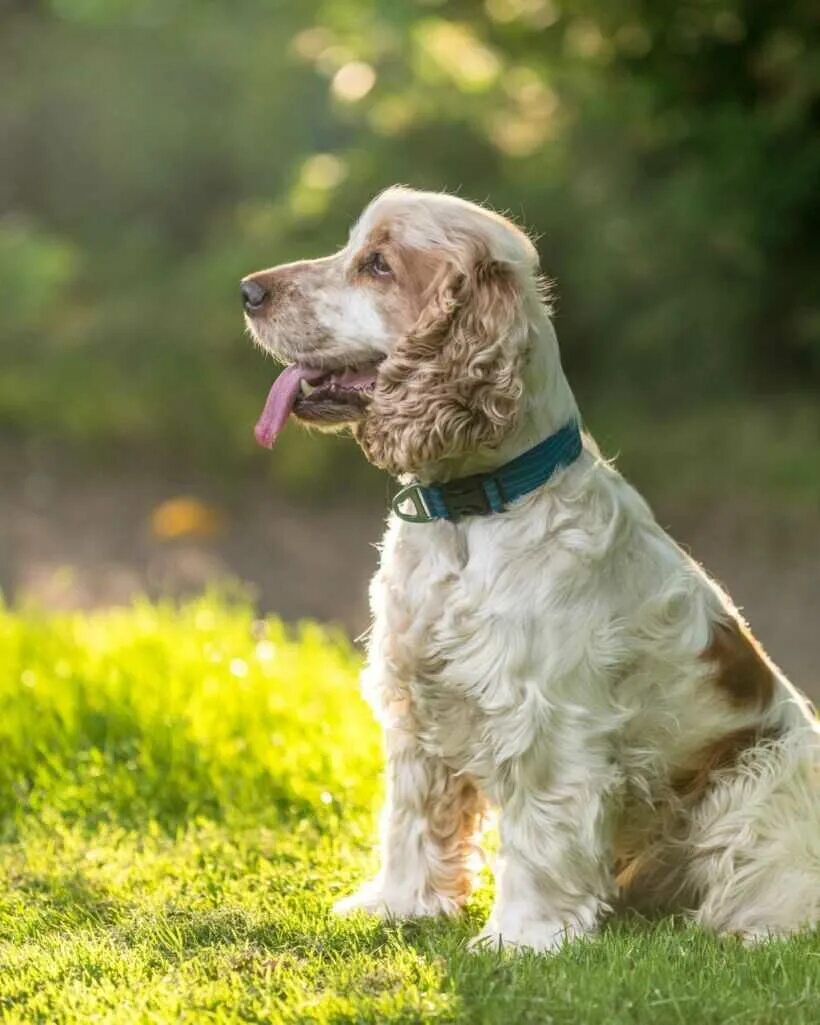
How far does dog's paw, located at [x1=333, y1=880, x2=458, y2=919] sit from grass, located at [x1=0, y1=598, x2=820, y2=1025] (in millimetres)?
83

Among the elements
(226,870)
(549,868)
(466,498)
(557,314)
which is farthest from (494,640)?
(557,314)

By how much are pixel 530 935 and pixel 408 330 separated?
60.5 inches

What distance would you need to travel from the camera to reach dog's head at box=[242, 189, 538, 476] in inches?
159

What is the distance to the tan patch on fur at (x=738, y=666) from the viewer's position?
4289mm

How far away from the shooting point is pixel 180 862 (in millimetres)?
5004

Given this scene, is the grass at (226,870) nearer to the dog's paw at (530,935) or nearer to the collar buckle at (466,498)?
the dog's paw at (530,935)

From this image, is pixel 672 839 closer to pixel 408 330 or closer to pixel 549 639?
pixel 549 639

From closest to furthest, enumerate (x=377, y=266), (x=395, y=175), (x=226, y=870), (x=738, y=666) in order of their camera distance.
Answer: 1. (x=377, y=266)
2. (x=738, y=666)
3. (x=226, y=870)
4. (x=395, y=175)

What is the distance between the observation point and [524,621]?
13.3 feet

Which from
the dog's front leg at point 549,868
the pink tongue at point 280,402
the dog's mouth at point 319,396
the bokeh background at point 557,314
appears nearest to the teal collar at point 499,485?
the dog's mouth at point 319,396

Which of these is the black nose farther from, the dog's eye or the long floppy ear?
the long floppy ear

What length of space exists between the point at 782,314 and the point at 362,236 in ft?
23.1

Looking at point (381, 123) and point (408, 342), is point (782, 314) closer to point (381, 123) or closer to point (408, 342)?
point (381, 123)

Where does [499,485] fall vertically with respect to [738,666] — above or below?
above
